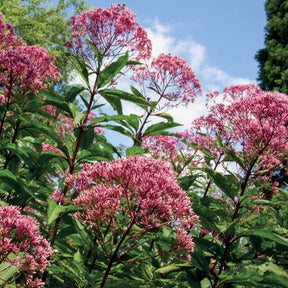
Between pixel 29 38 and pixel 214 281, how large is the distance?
2189cm

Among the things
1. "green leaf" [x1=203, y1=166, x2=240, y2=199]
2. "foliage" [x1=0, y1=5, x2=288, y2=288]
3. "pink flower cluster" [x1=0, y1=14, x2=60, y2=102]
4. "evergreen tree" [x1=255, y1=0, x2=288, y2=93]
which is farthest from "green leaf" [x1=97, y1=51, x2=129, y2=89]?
"evergreen tree" [x1=255, y1=0, x2=288, y2=93]

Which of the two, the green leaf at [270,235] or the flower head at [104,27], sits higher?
the flower head at [104,27]

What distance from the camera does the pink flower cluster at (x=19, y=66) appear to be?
312cm

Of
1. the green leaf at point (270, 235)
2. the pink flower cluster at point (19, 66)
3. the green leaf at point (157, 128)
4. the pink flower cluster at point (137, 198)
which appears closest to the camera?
the pink flower cluster at point (137, 198)

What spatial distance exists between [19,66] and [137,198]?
208cm

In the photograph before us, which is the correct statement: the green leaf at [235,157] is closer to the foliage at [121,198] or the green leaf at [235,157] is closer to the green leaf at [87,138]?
the foliage at [121,198]

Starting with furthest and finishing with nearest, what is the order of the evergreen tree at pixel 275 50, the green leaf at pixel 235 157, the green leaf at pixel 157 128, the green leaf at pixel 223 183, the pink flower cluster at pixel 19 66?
the evergreen tree at pixel 275 50
the green leaf at pixel 157 128
the pink flower cluster at pixel 19 66
the green leaf at pixel 235 157
the green leaf at pixel 223 183

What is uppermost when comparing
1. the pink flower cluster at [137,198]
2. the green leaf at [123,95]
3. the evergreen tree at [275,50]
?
the evergreen tree at [275,50]

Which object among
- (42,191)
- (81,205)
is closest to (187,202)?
(81,205)

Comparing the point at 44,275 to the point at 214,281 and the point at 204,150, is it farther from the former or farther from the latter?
the point at 204,150

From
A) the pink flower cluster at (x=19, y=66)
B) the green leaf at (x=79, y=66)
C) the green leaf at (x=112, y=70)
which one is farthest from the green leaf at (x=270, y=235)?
the pink flower cluster at (x=19, y=66)

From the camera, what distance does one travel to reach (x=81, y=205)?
2168mm

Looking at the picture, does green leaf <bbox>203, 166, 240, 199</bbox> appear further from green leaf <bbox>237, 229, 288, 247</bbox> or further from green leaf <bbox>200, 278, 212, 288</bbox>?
green leaf <bbox>200, 278, 212, 288</bbox>

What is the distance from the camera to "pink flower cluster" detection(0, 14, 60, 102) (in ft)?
10.2
